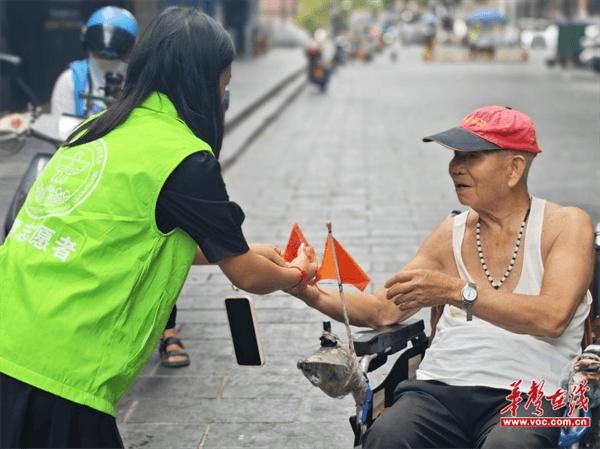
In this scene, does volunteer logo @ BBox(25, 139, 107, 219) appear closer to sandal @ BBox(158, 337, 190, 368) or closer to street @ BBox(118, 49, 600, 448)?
street @ BBox(118, 49, 600, 448)

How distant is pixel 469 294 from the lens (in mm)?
3148

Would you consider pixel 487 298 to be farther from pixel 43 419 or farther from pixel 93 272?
pixel 43 419

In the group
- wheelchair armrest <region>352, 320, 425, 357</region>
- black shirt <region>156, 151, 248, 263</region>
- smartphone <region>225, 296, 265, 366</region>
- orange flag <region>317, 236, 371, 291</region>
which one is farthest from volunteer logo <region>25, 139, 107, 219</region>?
wheelchair armrest <region>352, 320, 425, 357</region>

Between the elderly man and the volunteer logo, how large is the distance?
38.2 inches

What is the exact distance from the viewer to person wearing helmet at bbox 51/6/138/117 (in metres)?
5.54

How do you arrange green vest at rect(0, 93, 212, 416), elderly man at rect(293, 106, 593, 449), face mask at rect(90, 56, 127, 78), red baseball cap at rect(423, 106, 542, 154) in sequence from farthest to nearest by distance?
face mask at rect(90, 56, 127, 78)
red baseball cap at rect(423, 106, 542, 154)
elderly man at rect(293, 106, 593, 449)
green vest at rect(0, 93, 212, 416)

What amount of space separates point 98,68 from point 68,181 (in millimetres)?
3121

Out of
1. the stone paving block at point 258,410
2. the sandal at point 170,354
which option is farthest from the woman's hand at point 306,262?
the sandal at point 170,354

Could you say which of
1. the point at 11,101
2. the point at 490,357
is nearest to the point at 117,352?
the point at 490,357

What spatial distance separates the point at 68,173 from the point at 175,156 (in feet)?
0.86

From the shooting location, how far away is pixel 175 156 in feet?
8.61

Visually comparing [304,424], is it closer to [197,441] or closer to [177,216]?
[197,441]

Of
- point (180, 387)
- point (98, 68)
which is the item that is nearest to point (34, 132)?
point (98, 68)

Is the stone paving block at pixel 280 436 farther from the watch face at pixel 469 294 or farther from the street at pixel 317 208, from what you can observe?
the watch face at pixel 469 294
